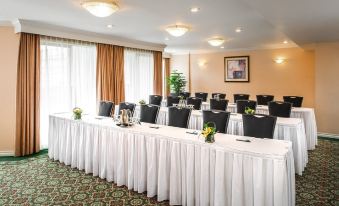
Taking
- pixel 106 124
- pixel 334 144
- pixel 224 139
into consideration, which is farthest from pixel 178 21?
pixel 334 144

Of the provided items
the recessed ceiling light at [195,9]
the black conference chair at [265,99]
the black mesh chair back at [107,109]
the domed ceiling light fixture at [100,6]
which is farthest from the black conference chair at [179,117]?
the black conference chair at [265,99]

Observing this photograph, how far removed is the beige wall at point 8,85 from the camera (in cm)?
539

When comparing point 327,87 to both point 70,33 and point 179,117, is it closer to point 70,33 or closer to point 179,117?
point 179,117

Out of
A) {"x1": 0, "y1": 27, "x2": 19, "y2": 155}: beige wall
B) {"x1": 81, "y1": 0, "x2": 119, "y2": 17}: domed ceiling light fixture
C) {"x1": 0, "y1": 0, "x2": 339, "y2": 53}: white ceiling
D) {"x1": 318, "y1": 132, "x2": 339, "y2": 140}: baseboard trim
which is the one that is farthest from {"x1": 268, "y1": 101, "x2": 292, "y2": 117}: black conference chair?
{"x1": 0, "y1": 27, "x2": 19, "y2": 155}: beige wall

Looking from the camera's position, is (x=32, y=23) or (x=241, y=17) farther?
(x=32, y=23)

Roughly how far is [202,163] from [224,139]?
1.44ft

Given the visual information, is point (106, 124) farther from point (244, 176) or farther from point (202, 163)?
point (244, 176)

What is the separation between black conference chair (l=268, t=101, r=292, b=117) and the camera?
17.1ft

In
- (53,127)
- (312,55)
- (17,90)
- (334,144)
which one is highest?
(312,55)

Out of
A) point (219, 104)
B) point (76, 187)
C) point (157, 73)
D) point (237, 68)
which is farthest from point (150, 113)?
point (237, 68)

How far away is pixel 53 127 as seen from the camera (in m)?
5.00

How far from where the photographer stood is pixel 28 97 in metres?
5.47

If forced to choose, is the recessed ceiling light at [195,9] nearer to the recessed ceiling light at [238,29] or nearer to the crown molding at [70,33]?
the recessed ceiling light at [238,29]

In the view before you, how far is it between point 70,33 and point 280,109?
5.14m
